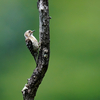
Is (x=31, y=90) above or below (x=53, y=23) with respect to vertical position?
below

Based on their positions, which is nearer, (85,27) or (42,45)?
(42,45)

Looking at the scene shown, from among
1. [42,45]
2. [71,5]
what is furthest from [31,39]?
[71,5]

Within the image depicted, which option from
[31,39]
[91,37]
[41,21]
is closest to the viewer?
[41,21]

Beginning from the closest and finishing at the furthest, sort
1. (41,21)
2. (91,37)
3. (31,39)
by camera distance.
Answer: (41,21) < (31,39) < (91,37)

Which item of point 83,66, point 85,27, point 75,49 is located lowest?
point 83,66

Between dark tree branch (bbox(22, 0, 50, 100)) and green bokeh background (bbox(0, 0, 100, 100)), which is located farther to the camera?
green bokeh background (bbox(0, 0, 100, 100))

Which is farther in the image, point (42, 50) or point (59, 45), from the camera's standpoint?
point (59, 45)

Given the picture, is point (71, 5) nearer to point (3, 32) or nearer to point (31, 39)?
point (3, 32)

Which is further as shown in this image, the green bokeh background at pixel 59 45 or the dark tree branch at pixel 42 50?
the green bokeh background at pixel 59 45
